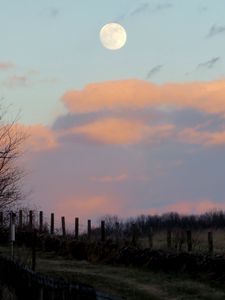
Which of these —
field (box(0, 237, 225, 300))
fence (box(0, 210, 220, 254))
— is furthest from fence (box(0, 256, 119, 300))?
fence (box(0, 210, 220, 254))

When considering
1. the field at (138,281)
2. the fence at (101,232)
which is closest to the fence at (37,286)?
the field at (138,281)

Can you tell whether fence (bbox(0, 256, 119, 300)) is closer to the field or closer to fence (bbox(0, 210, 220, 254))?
the field

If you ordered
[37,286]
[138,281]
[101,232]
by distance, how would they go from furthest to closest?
1. [101,232]
2. [138,281]
3. [37,286]

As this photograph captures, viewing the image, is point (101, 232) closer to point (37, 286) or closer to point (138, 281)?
point (138, 281)

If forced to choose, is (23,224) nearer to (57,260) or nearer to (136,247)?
(57,260)

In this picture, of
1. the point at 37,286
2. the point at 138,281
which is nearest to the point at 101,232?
the point at 138,281

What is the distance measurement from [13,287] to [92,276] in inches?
409

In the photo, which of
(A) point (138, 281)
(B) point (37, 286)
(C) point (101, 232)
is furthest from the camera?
(C) point (101, 232)

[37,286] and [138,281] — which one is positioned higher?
[37,286]

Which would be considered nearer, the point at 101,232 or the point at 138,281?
the point at 138,281

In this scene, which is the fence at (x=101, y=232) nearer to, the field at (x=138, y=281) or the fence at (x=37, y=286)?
the field at (x=138, y=281)

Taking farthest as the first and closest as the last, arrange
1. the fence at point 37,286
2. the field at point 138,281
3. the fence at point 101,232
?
1. the fence at point 101,232
2. the field at point 138,281
3. the fence at point 37,286

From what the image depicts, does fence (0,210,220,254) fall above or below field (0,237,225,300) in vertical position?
above

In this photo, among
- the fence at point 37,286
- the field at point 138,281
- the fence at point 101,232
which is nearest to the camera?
the fence at point 37,286
